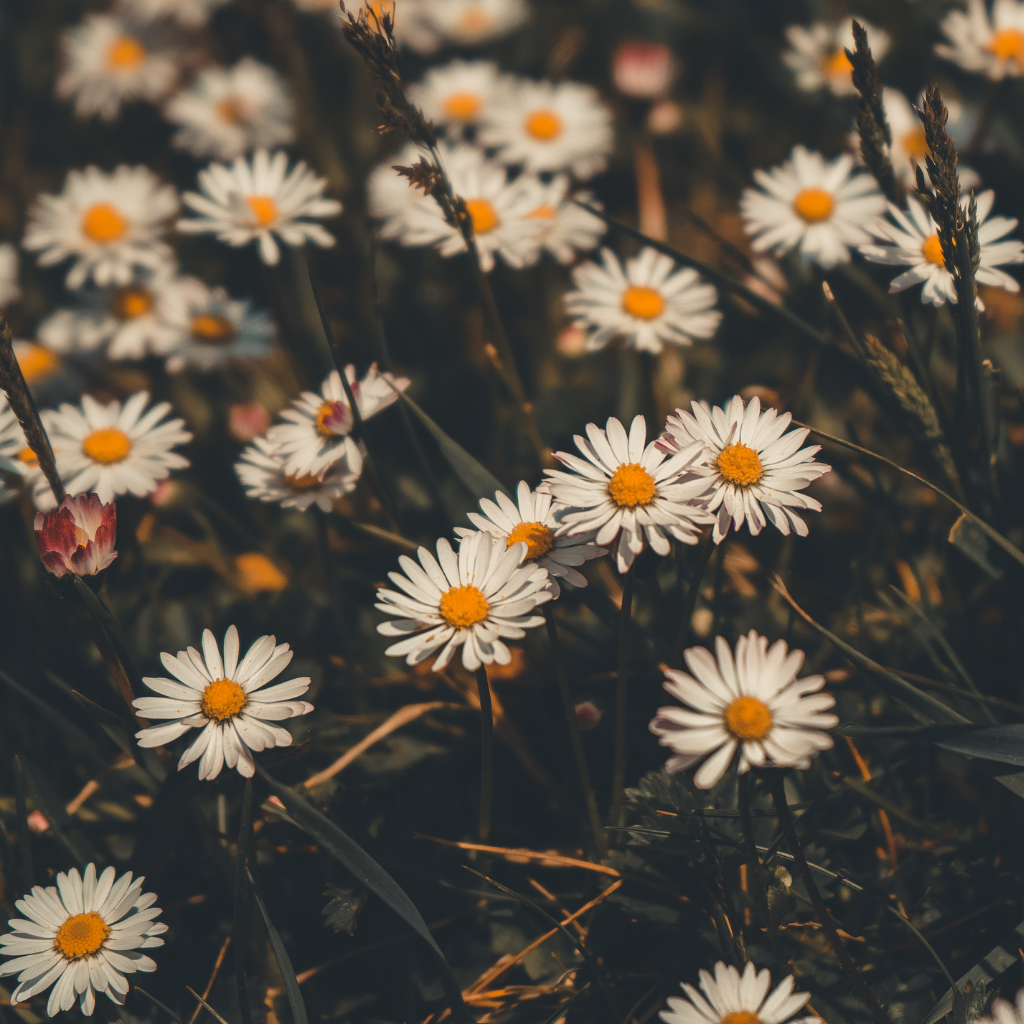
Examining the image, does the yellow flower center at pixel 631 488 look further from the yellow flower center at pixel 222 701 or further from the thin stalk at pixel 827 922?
the yellow flower center at pixel 222 701

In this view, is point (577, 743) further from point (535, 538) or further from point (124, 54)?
point (124, 54)

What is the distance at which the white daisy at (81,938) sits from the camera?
129 cm

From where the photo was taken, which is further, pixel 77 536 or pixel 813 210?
pixel 813 210

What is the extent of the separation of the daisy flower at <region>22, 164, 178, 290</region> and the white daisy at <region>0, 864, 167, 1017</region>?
5.75ft

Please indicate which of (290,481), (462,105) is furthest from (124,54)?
(290,481)

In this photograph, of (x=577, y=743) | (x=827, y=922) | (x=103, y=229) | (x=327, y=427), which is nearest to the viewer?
(x=827, y=922)

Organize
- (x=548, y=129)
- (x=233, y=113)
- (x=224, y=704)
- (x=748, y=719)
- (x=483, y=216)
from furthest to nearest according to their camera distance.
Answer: (x=233, y=113)
(x=548, y=129)
(x=483, y=216)
(x=224, y=704)
(x=748, y=719)

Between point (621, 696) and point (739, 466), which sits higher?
point (739, 466)

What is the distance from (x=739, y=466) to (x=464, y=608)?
480mm

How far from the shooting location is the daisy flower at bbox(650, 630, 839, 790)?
1.11 m

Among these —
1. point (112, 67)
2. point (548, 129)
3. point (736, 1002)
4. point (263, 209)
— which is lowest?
point (736, 1002)

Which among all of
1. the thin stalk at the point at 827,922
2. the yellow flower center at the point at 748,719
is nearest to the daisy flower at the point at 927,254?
the yellow flower center at the point at 748,719

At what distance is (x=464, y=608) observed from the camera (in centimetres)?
132

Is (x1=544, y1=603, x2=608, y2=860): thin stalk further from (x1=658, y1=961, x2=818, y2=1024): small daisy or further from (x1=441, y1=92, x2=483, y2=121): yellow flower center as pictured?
(x1=441, y1=92, x2=483, y2=121): yellow flower center
